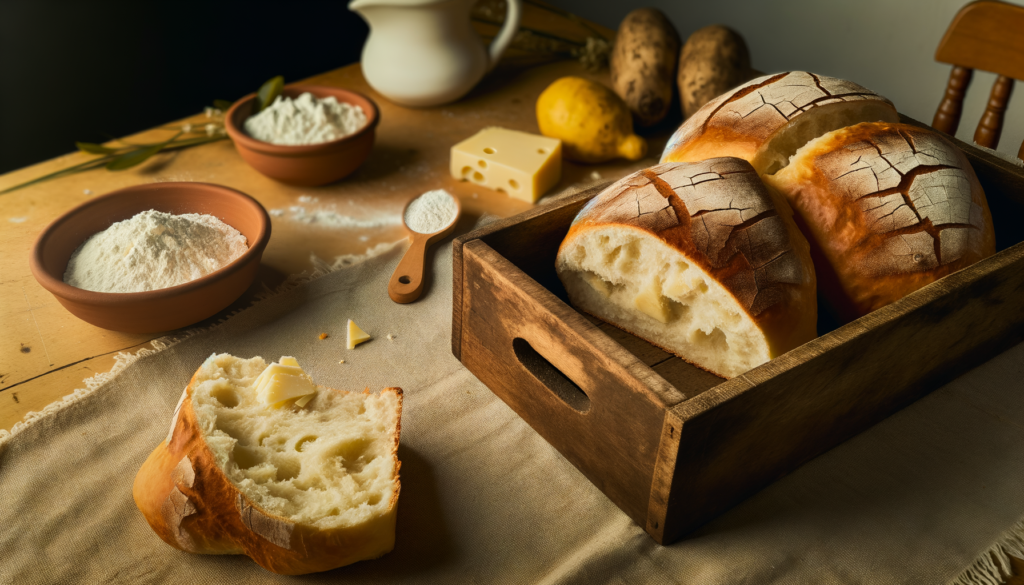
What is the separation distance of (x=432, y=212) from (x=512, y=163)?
204 millimetres

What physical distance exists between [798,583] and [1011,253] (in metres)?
0.51

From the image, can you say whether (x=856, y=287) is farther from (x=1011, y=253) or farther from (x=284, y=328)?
(x=284, y=328)

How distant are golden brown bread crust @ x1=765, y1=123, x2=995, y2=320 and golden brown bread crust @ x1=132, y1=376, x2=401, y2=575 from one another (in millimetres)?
613

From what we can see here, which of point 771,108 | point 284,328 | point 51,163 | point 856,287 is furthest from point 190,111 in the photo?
point 856,287

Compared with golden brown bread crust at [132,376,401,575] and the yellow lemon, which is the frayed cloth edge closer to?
golden brown bread crust at [132,376,401,575]

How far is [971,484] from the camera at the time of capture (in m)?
0.89

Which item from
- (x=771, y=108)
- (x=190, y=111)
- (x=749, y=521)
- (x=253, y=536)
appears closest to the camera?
(x=253, y=536)

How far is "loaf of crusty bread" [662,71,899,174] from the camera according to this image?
38.5 inches

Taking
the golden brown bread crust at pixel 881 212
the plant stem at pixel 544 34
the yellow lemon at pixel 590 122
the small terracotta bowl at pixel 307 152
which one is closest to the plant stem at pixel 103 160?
the small terracotta bowl at pixel 307 152

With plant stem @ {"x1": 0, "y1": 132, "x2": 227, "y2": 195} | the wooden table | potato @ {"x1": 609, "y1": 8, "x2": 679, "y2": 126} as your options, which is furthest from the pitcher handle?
plant stem @ {"x1": 0, "y1": 132, "x2": 227, "y2": 195}

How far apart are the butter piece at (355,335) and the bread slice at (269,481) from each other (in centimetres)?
22

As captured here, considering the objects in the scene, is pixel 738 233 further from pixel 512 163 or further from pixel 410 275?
pixel 512 163

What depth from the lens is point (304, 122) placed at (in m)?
1.42

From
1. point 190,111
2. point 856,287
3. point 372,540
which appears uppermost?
point 856,287
